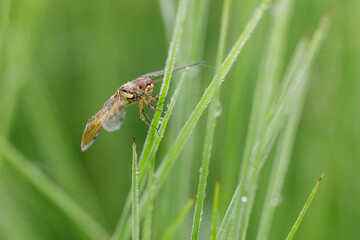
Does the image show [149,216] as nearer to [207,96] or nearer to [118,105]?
[207,96]

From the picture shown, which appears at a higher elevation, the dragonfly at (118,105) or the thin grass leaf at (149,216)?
the dragonfly at (118,105)

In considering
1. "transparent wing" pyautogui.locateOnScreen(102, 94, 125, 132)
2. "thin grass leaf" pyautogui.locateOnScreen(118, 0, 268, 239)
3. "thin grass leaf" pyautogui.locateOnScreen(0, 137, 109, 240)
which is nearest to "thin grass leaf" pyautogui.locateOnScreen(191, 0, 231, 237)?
"thin grass leaf" pyautogui.locateOnScreen(118, 0, 268, 239)

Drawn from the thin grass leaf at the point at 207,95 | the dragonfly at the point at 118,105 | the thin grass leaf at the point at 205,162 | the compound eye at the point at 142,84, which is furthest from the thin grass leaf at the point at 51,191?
the thin grass leaf at the point at 205,162

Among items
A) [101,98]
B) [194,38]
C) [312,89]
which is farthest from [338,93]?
[101,98]

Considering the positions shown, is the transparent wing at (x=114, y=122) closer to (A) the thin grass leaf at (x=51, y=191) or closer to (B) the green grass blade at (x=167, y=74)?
(A) the thin grass leaf at (x=51, y=191)

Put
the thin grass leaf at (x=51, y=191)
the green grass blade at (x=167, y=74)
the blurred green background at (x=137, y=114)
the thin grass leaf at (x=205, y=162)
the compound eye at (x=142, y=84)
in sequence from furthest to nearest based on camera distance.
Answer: the blurred green background at (x=137, y=114) → the compound eye at (x=142, y=84) → the thin grass leaf at (x=51, y=191) → the green grass blade at (x=167, y=74) → the thin grass leaf at (x=205, y=162)

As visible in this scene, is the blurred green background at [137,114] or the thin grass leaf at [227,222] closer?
the thin grass leaf at [227,222]
